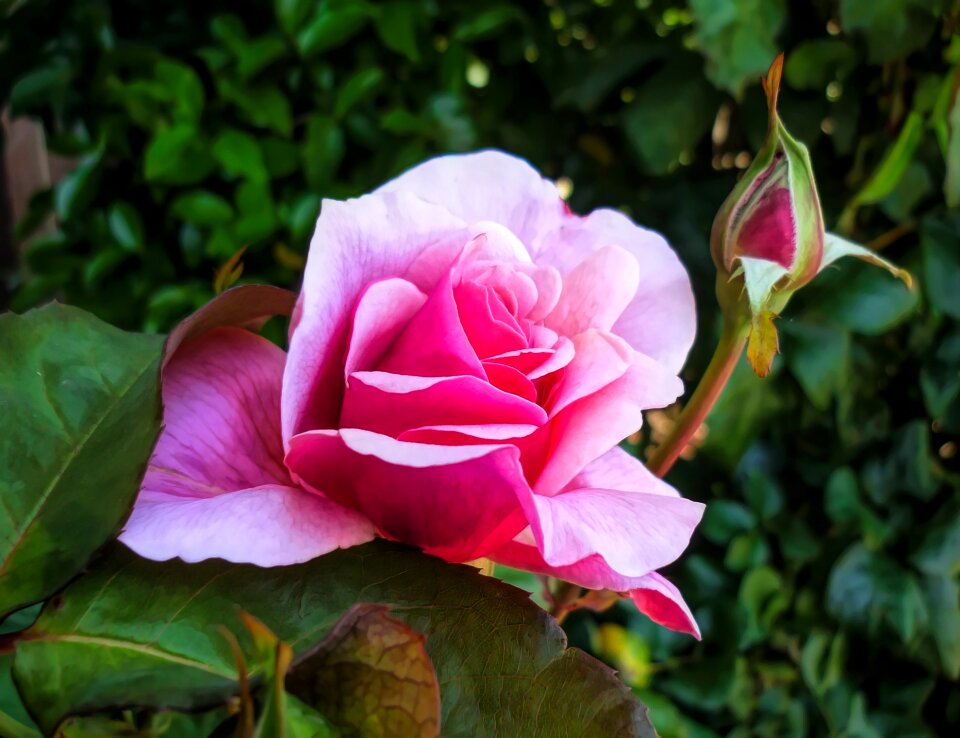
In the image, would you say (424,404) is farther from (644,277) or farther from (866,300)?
(866,300)

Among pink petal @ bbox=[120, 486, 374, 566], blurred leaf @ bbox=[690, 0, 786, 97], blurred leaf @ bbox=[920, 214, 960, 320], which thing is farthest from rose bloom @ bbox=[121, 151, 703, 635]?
blurred leaf @ bbox=[920, 214, 960, 320]

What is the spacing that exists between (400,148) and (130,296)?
9.5 inches

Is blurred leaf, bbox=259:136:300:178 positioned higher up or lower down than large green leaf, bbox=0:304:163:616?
lower down

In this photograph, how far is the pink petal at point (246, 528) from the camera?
0.13m

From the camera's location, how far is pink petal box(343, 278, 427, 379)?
0.16 m

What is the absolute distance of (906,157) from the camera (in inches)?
19.8

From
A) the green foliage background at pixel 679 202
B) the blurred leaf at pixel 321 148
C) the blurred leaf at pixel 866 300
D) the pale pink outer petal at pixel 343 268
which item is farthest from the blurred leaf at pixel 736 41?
the pale pink outer petal at pixel 343 268

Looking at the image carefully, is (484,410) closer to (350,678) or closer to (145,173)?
(350,678)

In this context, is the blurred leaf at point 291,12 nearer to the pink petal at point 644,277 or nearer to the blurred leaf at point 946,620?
the pink petal at point 644,277

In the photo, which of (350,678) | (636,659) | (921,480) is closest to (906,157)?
(921,480)

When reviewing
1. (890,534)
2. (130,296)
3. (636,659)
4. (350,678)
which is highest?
(350,678)

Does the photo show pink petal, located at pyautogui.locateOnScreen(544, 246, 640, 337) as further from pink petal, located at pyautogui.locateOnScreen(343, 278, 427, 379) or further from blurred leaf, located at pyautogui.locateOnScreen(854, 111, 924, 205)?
blurred leaf, located at pyautogui.locateOnScreen(854, 111, 924, 205)

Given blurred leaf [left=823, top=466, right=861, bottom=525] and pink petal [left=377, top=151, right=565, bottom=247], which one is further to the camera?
blurred leaf [left=823, top=466, right=861, bottom=525]

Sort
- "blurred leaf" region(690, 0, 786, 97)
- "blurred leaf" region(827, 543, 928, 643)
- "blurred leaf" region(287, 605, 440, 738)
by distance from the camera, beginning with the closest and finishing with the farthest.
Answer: "blurred leaf" region(287, 605, 440, 738) < "blurred leaf" region(690, 0, 786, 97) < "blurred leaf" region(827, 543, 928, 643)
